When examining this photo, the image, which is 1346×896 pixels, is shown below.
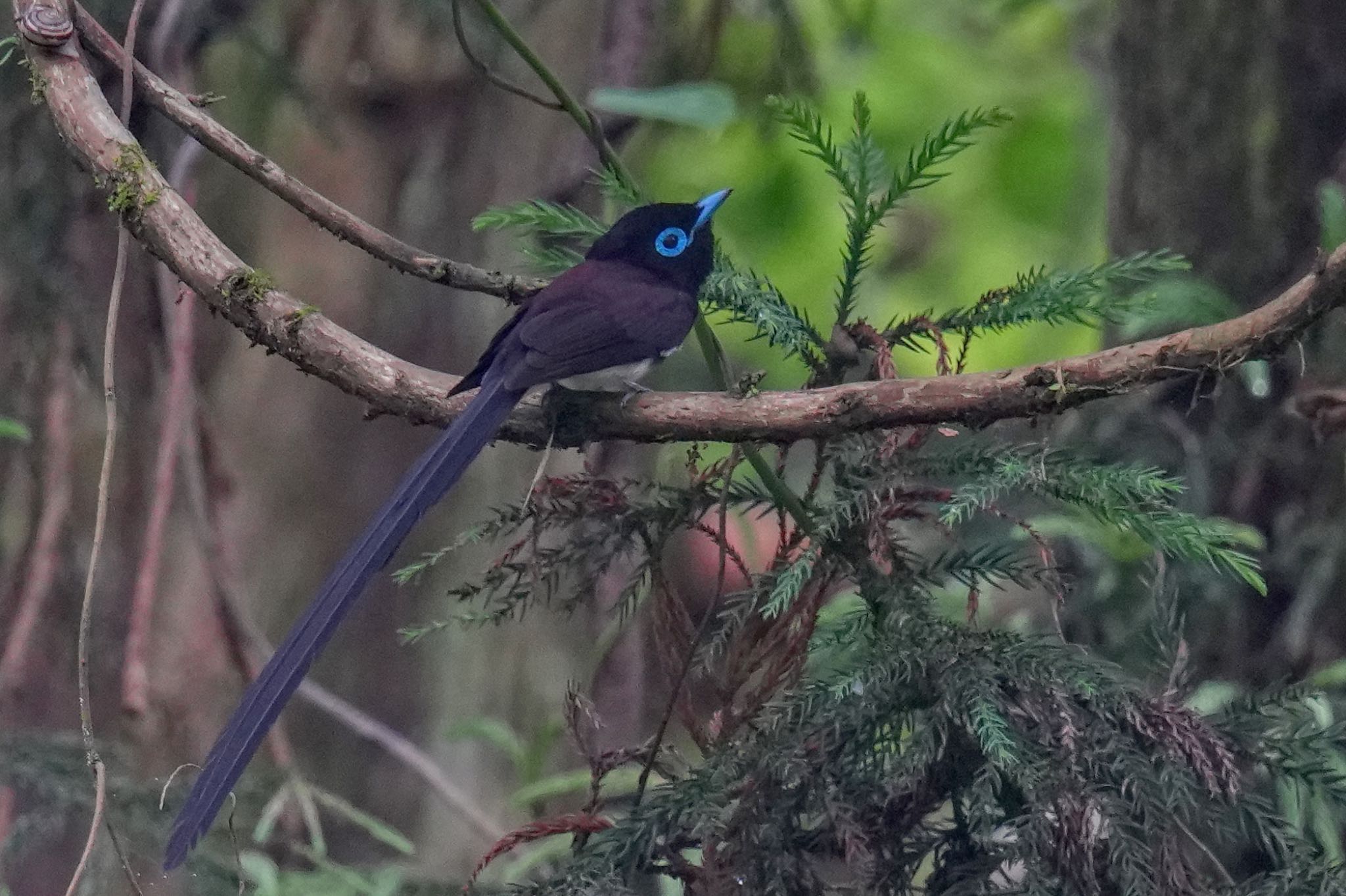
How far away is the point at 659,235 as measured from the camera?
225 cm

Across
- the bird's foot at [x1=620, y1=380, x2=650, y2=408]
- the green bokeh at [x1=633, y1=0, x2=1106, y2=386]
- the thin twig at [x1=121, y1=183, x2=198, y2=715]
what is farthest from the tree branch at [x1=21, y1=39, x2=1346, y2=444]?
the green bokeh at [x1=633, y1=0, x2=1106, y2=386]

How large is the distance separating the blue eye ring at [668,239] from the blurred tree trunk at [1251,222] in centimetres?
106

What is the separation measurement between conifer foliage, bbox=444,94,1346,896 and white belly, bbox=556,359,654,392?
0.35 m

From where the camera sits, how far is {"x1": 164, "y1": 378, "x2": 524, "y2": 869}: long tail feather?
1.39 metres

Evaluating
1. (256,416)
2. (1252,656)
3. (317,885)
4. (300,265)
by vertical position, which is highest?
(300,265)

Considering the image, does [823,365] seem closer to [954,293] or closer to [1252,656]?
[1252,656]

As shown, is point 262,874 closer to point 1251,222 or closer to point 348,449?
point 348,449

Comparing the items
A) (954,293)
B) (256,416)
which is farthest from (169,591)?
(954,293)

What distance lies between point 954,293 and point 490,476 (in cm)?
285

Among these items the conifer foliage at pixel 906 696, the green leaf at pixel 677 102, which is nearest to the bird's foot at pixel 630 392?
the conifer foliage at pixel 906 696

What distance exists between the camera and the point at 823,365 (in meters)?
1.69

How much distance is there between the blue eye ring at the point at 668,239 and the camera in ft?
7.31

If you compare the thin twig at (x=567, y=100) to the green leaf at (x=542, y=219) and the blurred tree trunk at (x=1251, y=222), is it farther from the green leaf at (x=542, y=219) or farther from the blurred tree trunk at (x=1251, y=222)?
the blurred tree trunk at (x=1251, y=222)

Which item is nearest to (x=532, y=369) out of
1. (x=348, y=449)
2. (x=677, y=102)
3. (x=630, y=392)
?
(x=630, y=392)
